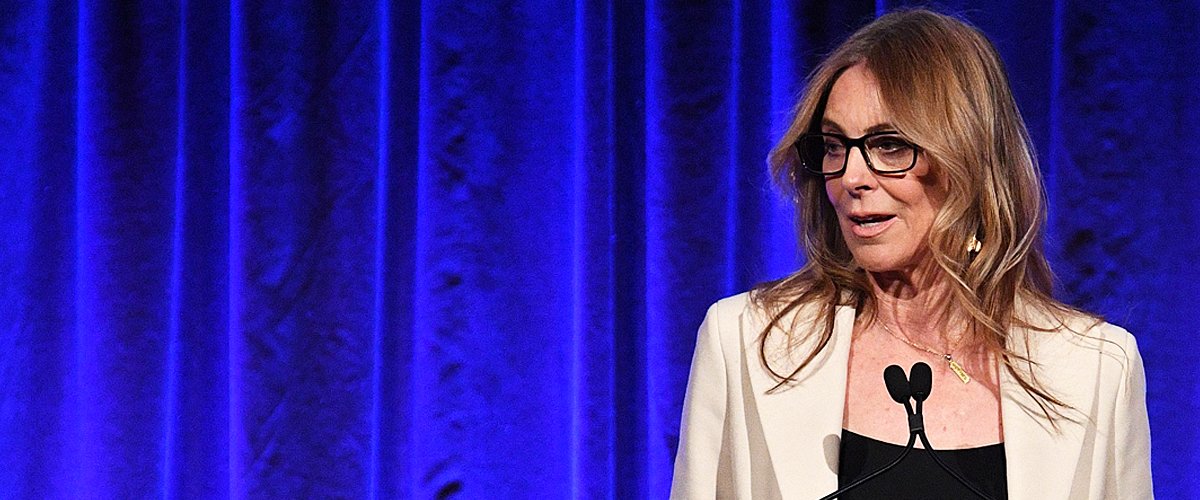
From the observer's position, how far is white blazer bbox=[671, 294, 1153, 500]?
1471 mm

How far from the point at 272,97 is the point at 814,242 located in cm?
110

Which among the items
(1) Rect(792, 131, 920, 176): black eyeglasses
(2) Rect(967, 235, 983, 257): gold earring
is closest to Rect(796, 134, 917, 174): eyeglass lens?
(1) Rect(792, 131, 920, 176): black eyeglasses

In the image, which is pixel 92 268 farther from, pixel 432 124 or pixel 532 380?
pixel 532 380

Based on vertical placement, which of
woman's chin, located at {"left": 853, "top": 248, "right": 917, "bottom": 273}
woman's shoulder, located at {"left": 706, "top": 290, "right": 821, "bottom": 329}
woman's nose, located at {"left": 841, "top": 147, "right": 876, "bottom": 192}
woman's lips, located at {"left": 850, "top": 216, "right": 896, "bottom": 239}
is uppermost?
woman's nose, located at {"left": 841, "top": 147, "right": 876, "bottom": 192}

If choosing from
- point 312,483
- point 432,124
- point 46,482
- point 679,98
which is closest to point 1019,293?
point 679,98

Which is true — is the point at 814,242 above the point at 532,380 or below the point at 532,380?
above

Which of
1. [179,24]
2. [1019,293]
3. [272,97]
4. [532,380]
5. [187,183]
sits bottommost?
[532,380]

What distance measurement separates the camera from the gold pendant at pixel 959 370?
1570mm

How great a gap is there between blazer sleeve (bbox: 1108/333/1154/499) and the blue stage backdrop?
63 centimetres

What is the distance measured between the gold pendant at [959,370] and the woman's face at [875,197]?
14 centimetres

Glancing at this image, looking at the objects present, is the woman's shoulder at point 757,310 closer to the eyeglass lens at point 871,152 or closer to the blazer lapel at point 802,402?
the blazer lapel at point 802,402

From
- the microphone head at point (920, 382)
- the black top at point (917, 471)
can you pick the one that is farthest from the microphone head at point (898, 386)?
the black top at point (917, 471)

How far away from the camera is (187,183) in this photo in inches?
91.5

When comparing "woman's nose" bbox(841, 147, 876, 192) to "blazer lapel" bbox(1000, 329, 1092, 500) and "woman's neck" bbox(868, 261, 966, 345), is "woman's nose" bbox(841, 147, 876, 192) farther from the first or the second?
"blazer lapel" bbox(1000, 329, 1092, 500)
